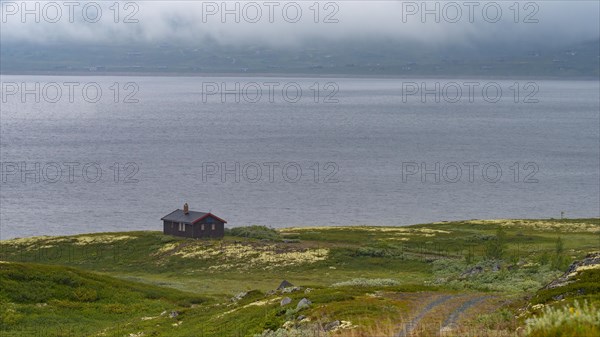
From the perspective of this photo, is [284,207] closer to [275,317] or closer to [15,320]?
[15,320]

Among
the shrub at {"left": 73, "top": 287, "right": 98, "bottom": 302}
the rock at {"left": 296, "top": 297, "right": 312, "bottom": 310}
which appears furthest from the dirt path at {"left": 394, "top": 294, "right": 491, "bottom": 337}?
the shrub at {"left": 73, "top": 287, "right": 98, "bottom": 302}

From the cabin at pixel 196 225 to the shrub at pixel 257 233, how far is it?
2485mm

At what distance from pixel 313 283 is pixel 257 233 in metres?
26.2

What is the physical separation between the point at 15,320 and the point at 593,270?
3169cm

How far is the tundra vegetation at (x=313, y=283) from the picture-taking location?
3155cm

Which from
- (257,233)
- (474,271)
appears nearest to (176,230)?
(257,233)

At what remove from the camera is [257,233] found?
95.8 meters

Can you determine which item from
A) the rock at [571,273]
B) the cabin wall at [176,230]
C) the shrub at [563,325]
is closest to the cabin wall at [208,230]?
the cabin wall at [176,230]

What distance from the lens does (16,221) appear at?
13325cm

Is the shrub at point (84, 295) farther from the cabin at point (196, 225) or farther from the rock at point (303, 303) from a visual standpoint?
the cabin at point (196, 225)

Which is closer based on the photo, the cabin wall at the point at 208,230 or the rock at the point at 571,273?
the rock at the point at 571,273

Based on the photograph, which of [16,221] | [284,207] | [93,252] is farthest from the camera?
[284,207]

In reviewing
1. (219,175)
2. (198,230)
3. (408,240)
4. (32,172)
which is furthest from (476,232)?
(32,172)

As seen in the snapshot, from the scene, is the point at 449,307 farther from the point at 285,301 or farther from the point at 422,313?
the point at 285,301
